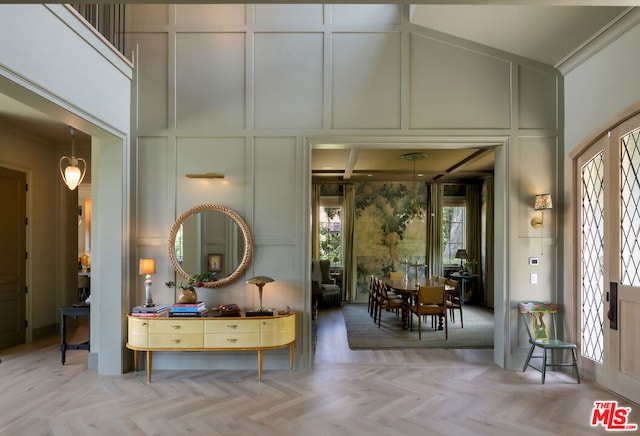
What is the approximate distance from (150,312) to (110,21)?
3.43 m

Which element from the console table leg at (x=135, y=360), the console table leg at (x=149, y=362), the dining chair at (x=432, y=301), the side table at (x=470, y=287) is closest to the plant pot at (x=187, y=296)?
the console table leg at (x=149, y=362)

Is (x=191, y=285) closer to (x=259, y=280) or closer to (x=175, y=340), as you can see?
(x=175, y=340)

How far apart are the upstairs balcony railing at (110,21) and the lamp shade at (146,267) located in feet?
8.23

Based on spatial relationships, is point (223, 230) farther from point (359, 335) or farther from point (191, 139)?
point (359, 335)

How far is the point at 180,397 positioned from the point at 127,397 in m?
0.53

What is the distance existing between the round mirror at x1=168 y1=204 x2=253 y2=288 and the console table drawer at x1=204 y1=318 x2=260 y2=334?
53cm

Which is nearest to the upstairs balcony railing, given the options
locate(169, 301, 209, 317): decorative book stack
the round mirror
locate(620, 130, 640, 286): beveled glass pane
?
the round mirror

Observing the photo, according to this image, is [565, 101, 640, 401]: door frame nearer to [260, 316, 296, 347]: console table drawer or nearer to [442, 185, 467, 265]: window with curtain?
[260, 316, 296, 347]: console table drawer

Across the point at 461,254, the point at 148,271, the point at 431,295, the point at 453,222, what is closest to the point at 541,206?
the point at 431,295

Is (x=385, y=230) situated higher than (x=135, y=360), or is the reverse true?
(x=385, y=230)

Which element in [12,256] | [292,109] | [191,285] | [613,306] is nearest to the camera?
[613,306]

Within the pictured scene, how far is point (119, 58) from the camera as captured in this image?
4.25 m

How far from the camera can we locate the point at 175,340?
162 inches

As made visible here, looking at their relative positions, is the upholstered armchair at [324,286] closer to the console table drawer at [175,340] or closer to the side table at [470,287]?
the side table at [470,287]
